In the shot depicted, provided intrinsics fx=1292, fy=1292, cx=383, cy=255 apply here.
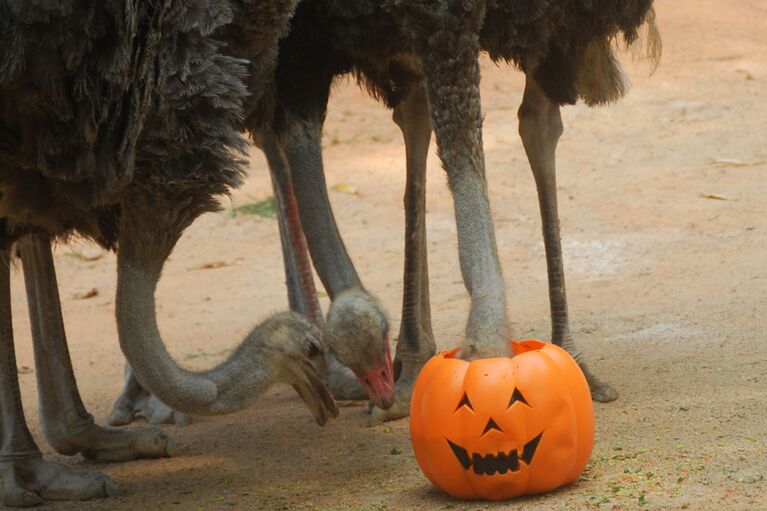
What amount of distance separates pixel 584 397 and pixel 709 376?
1.43 metres

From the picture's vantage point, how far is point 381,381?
4527 mm

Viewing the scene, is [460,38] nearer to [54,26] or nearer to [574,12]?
[574,12]

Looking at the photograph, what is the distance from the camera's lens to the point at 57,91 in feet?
13.7

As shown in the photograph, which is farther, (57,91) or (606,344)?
(606,344)

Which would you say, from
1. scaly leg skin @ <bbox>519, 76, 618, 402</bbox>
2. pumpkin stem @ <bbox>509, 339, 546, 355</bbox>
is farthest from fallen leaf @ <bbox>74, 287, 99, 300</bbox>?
pumpkin stem @ <bbox>509, 339, 546, 355</bbox>

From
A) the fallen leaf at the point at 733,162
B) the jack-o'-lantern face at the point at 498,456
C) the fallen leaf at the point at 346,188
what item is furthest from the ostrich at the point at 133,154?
the fallen leaf at the point at 346,188

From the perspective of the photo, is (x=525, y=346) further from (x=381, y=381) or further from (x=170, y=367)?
(x=170, y=367)

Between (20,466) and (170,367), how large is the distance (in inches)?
39.5

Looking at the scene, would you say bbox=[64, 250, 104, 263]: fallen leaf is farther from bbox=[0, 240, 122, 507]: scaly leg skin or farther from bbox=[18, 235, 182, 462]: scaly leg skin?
bbox=[0, 240, 122, 507]: scaly leg skin

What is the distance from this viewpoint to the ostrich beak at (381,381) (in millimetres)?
4508

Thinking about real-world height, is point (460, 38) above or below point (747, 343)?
above

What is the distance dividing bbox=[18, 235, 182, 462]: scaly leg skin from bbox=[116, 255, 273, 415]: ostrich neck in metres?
1.07

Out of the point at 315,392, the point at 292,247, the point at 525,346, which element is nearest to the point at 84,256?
the point at 292,247

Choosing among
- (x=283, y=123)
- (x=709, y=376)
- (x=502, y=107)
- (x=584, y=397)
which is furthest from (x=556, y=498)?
(x=502, y=107)
